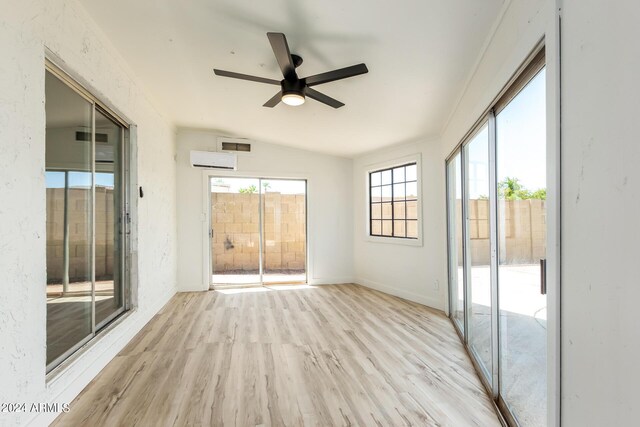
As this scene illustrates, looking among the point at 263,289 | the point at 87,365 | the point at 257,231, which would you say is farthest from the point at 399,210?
the point at 87,365

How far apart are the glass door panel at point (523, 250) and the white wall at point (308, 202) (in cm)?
353

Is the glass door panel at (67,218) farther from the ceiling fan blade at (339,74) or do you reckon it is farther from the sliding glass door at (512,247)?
the sliding glass door at (512,247)

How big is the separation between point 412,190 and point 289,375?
10.0ft

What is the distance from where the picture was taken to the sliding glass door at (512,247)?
1.33 metres

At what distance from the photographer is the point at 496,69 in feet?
5.57

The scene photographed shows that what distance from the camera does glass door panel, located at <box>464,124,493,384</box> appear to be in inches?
79.7

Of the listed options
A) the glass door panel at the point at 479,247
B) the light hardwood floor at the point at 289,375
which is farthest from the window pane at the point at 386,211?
the glass door panel at the point at 479,247

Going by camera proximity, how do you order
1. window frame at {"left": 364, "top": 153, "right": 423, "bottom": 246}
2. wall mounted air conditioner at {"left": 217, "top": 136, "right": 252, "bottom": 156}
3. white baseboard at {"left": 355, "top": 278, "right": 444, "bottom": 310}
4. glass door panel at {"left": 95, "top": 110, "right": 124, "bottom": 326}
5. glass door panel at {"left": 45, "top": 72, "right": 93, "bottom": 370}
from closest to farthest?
glass door panel at {"left": 45, "top": 72, "right": 93, "bottom": 370} → glass door panel at {"left": 95, "top": 110, "right": 124, "bottom": 326} → white baseboard at {"left": 355, "top": 278, "right": 444, "bottom": 310} → window frame at {"left": 364, "top": 153, "right": 423, "bottom": 246} → wall mounted air conditioner at {"left": 217, "top": 136, "right": 252, "bottom": 156}

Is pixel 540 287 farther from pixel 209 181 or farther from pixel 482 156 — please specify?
pixel 209 181

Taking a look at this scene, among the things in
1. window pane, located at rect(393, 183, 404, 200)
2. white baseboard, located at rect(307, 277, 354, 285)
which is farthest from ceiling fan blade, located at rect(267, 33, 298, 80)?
white baseboard, located at rect(307, 277, 354, 285)

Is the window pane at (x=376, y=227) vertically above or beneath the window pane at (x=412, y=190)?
beneath

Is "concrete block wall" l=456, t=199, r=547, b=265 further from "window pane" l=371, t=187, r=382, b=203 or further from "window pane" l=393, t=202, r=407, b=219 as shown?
"window pane" l=371, t=187, r=382, b=203

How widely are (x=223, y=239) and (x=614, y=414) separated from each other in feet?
15.8

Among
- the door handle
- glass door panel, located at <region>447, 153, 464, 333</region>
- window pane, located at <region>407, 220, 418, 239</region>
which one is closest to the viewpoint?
the door handle
